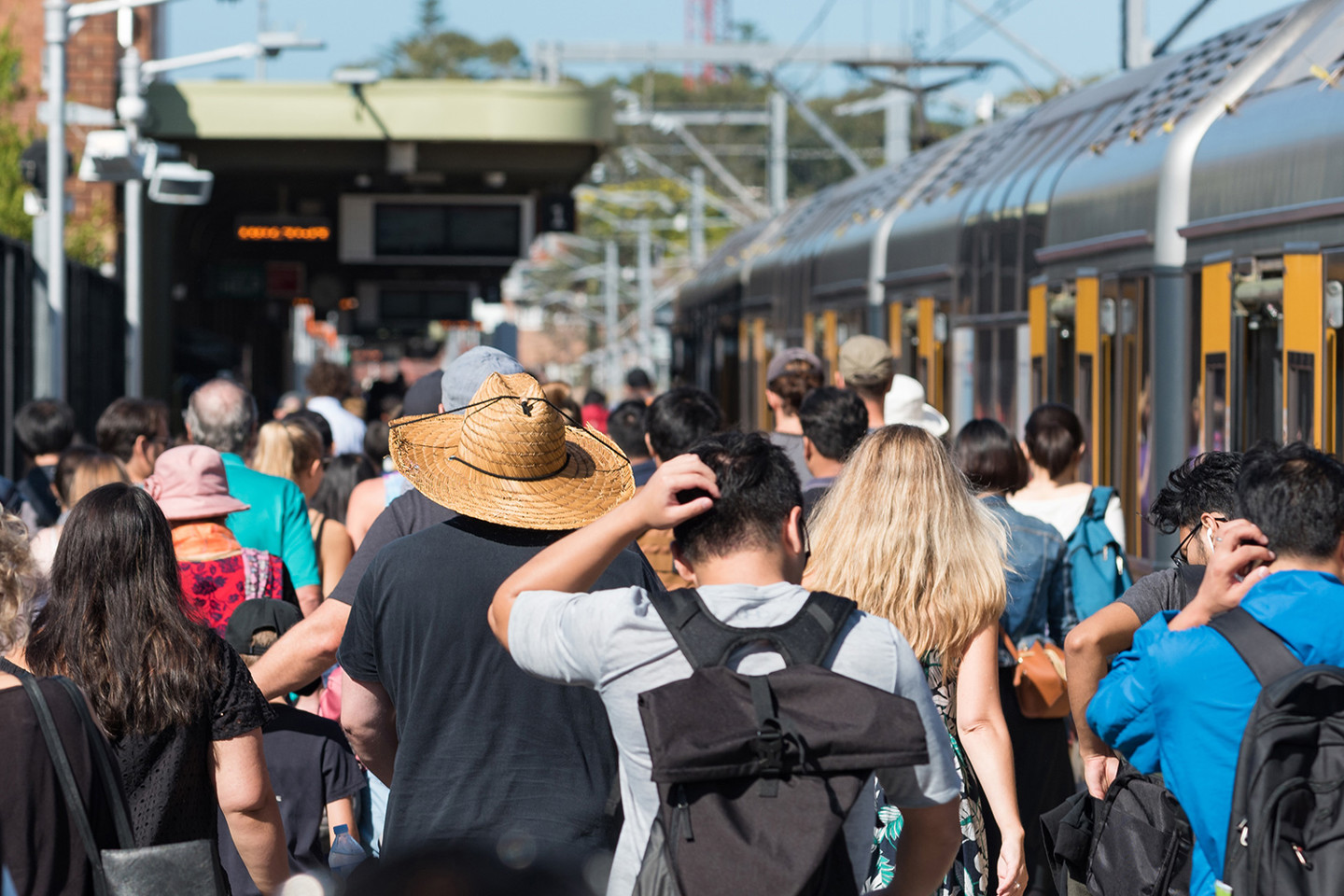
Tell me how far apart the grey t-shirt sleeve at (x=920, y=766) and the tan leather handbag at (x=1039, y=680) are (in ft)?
7.05

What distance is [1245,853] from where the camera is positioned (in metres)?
2.80

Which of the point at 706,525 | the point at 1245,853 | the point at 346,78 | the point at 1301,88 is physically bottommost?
the point at 1245,853

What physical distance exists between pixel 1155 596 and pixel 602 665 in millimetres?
1713

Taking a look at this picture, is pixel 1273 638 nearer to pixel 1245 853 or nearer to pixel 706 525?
pixel 1245 853

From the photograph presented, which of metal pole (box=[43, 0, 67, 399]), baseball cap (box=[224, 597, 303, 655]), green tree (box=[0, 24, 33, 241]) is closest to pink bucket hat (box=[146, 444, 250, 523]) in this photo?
baseball cap (box=[224, 597, 303, 655])

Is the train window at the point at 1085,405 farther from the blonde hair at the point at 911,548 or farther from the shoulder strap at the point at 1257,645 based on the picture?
the shoulder strap at the point at 1257,645

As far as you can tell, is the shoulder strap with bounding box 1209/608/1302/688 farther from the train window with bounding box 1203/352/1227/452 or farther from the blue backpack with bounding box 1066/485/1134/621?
the train window with bounding box 1203/352/1227/452

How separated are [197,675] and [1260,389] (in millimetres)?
4188

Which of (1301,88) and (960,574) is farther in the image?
(1301,88)

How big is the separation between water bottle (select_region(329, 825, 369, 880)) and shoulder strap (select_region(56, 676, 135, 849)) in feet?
3.23

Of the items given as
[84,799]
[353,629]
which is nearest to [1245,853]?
[353,629]

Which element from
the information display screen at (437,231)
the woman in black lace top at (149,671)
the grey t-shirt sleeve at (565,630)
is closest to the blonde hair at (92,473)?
the woman in black lace top at (149,671)

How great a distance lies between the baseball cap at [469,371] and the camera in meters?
3.96

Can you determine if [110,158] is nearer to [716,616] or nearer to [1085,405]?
[1085,405]
